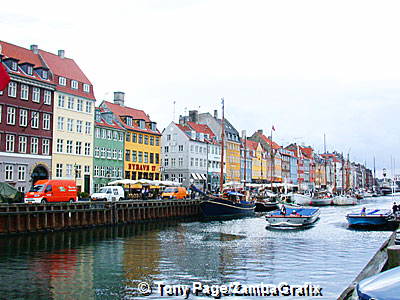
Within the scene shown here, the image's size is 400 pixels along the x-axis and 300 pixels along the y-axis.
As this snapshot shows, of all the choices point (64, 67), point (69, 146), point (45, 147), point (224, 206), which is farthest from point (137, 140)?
point (224, 206)

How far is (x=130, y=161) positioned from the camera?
75625 millimetres

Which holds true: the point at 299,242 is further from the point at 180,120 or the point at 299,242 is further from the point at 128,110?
the point at 180,120

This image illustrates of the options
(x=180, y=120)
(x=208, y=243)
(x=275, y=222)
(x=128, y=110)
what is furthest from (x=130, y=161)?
(x=208, y=243)

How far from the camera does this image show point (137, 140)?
254 ft

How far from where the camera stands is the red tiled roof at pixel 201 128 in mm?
97431

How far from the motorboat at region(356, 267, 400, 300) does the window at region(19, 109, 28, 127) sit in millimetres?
53049

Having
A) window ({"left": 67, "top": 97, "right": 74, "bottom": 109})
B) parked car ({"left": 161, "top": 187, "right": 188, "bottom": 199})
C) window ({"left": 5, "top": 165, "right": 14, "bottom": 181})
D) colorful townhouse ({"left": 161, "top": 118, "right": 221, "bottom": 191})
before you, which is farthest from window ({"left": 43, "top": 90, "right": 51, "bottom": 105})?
colorful townhouse ({"left": 161, "top": 118, "right": 221, "bottom": 191})

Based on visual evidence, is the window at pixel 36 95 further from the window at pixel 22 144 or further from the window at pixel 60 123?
the window at pixel 22 144

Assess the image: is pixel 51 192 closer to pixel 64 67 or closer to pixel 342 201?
pixel 64 67

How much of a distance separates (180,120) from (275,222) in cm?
6403

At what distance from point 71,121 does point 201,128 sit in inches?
1628

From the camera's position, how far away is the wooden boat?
5789 cm

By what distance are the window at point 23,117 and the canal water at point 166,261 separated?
22653mm

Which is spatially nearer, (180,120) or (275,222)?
(275,222)
